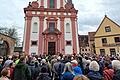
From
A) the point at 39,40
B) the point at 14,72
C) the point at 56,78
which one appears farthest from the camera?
the point at 39,40

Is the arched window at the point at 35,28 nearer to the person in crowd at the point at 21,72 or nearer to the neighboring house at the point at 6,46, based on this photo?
the neighboring house at the point at 6,46

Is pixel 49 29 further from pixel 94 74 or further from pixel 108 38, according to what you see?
pixel 94 74

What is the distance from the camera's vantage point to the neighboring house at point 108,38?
33.8 m

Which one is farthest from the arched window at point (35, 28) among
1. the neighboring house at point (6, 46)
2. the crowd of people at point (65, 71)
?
the crowd of people at point (65, 71)

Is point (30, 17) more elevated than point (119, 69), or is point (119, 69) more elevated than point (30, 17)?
point (30, 17)

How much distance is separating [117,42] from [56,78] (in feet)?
91.4

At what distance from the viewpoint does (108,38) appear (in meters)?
34.8

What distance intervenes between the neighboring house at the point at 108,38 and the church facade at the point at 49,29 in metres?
7.35

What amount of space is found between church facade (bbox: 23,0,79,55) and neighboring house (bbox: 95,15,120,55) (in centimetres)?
735

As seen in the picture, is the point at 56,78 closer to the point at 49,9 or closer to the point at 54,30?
the point at 54,30

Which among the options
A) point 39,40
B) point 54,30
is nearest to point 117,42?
point 54,30

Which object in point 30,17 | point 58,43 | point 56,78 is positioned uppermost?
point 30,17

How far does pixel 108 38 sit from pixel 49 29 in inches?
505

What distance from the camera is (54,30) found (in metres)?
30.5
